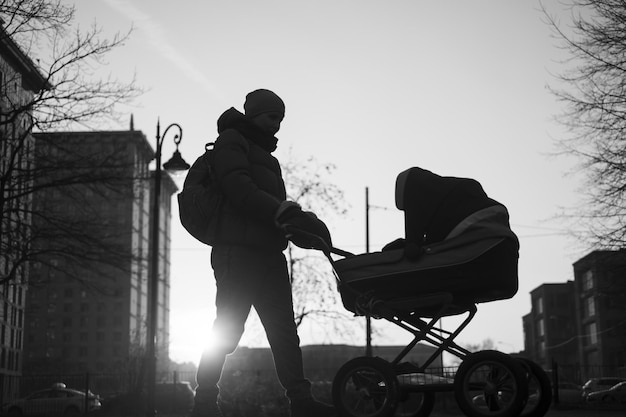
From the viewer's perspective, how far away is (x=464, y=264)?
480 centimetres

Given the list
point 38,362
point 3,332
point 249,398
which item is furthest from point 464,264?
point 38,362

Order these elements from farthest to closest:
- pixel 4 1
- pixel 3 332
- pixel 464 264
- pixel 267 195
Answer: pixel 3 332
pixel 4 1
pixel 267 195
pixel 464 264

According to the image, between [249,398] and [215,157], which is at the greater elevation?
[215,157]

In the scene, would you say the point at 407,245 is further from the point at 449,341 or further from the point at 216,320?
the point at 216,320

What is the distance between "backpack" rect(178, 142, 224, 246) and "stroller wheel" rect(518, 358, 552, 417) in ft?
6.73

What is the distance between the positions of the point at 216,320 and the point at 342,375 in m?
0.86

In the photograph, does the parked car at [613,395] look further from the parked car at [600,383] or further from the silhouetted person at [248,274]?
the silhouetted person at [248,274]

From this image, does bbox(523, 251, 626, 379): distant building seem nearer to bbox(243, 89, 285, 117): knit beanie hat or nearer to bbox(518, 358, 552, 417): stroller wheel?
bbox(518, 358, 552, 417): stroller wheel

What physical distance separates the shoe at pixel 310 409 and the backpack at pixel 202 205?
3.74 ft

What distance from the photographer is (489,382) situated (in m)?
4.71

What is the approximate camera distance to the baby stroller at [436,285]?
15.6 feet

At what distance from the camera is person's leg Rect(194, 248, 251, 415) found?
205 inches

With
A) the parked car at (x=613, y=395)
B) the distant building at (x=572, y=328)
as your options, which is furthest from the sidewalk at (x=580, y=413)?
the distant building at (x=572, y=328)

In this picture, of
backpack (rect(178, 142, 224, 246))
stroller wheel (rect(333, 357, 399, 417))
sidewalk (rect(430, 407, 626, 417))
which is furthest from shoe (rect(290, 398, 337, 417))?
sidewalk (rect(430, 407, 626, 417))
